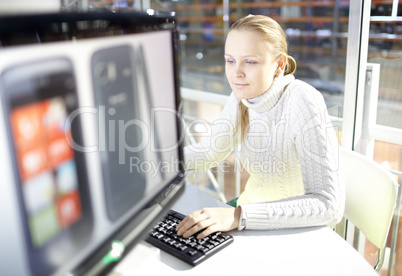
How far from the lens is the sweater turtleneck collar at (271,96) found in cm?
113

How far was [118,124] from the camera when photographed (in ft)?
1.93

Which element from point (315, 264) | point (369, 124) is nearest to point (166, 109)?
point (315, 264)

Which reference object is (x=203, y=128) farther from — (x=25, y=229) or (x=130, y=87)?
(x=25, y=229)

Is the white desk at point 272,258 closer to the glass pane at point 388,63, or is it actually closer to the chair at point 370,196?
the chair at point 370,196

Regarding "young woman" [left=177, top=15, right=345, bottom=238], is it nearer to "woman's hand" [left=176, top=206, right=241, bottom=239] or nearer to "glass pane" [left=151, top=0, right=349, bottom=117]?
"woman's hand" [left=176, top=206, right=241, bottom=239]

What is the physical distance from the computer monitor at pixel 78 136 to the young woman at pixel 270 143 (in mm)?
312

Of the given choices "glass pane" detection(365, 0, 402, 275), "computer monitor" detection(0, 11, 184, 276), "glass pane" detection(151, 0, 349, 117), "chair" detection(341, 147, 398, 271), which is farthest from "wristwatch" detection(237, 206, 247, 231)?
"glass pane" detection(151, 0, 349, 117)

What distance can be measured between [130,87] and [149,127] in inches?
4.2

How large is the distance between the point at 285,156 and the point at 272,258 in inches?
15.6

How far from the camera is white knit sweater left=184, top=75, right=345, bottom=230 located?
3.02 feet

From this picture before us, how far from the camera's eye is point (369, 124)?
156 cm

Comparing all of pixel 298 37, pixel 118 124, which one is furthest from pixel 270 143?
pixel 298 37

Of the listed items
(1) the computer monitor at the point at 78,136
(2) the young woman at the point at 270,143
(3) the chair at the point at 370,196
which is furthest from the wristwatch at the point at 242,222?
(3) the chair at the point at 370,196

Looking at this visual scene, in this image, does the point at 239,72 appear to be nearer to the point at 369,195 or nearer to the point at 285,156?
the point at 285,156
